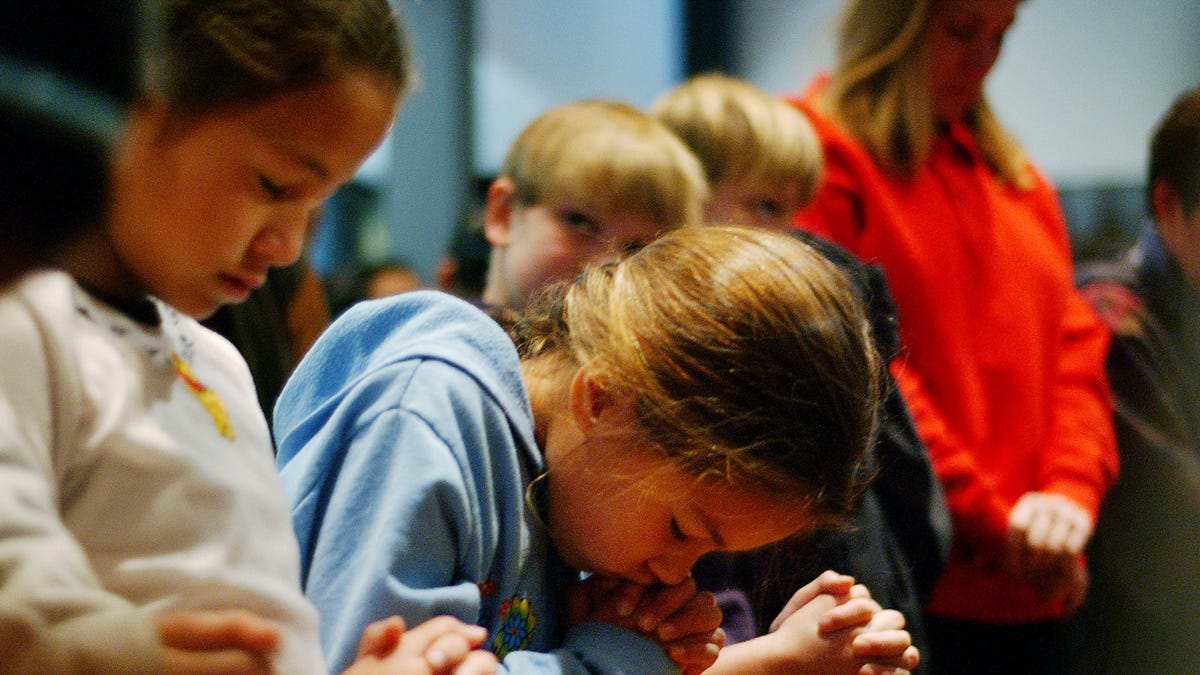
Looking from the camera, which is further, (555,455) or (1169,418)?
(1169,418)

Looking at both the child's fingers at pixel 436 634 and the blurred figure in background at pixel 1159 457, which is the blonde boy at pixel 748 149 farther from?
the child's fingers at pixel 436 634

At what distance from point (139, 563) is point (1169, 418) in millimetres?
1255

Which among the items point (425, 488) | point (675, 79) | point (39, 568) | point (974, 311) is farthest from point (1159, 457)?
point (675, 79)

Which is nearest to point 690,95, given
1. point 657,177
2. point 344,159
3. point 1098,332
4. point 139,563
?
point 657,177

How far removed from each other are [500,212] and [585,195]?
139 mm

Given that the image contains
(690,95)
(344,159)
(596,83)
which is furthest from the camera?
(596,83)

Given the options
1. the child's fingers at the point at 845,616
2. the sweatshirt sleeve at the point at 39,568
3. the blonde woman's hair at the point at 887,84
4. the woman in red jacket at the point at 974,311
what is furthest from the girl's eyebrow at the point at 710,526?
the blonde woman's hair at the point at 887,84

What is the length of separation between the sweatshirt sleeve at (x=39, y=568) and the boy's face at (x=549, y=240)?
0.72 m

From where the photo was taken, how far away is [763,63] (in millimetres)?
2764

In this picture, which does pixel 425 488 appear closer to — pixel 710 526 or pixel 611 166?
pixel 710 526

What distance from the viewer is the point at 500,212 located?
4.31ft

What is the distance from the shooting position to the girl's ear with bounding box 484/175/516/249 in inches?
51.1

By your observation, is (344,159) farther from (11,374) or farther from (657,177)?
(657,177)

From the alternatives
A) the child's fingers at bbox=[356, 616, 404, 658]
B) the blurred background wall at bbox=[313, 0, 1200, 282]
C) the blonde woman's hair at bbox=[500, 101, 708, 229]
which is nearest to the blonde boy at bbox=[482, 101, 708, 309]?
the blonde woman's hair at bbox=[500, 101, 708, 229]
